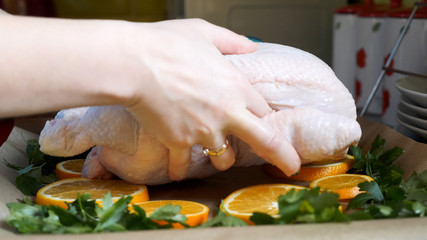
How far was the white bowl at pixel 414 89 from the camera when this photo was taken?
3.43 ft

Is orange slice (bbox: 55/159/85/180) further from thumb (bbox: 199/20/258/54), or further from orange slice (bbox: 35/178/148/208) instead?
thumb (bbox: 199/20/258/54)

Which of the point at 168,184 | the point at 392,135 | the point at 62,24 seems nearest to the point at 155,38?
the point at 62,24

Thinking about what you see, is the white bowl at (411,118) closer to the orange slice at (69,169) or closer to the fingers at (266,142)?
the fingers at (266,142)

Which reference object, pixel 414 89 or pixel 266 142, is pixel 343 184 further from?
pixel 414 89

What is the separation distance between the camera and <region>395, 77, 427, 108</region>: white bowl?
104 centimetres

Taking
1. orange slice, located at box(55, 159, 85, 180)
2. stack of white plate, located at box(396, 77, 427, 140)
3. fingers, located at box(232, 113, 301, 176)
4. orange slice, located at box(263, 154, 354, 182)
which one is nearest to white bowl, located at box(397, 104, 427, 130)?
stack of white plate, located at box(396, 77, 427, 140)

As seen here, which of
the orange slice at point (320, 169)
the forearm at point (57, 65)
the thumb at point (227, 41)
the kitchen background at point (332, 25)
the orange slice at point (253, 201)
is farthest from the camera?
the kitchen background at point (332, 25)

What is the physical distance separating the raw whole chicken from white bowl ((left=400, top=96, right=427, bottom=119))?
15 centimetres

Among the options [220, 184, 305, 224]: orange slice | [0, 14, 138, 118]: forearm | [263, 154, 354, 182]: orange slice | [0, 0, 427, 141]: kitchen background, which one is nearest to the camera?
[0, 14, 138, 118]: forearm

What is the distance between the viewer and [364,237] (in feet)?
2.15

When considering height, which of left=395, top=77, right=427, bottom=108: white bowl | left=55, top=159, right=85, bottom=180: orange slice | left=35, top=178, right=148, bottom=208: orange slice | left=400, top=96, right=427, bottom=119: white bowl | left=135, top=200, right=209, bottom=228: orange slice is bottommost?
left=55, top=159, right=85, bottom=180: orange slice

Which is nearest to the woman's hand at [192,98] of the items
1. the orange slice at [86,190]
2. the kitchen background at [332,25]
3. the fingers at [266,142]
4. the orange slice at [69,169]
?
the fingers at [266,142]

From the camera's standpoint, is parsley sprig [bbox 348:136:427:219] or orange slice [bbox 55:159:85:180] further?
orange slice [bbox 55:159:85:180]

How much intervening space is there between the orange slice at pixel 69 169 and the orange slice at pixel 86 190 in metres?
0.07
